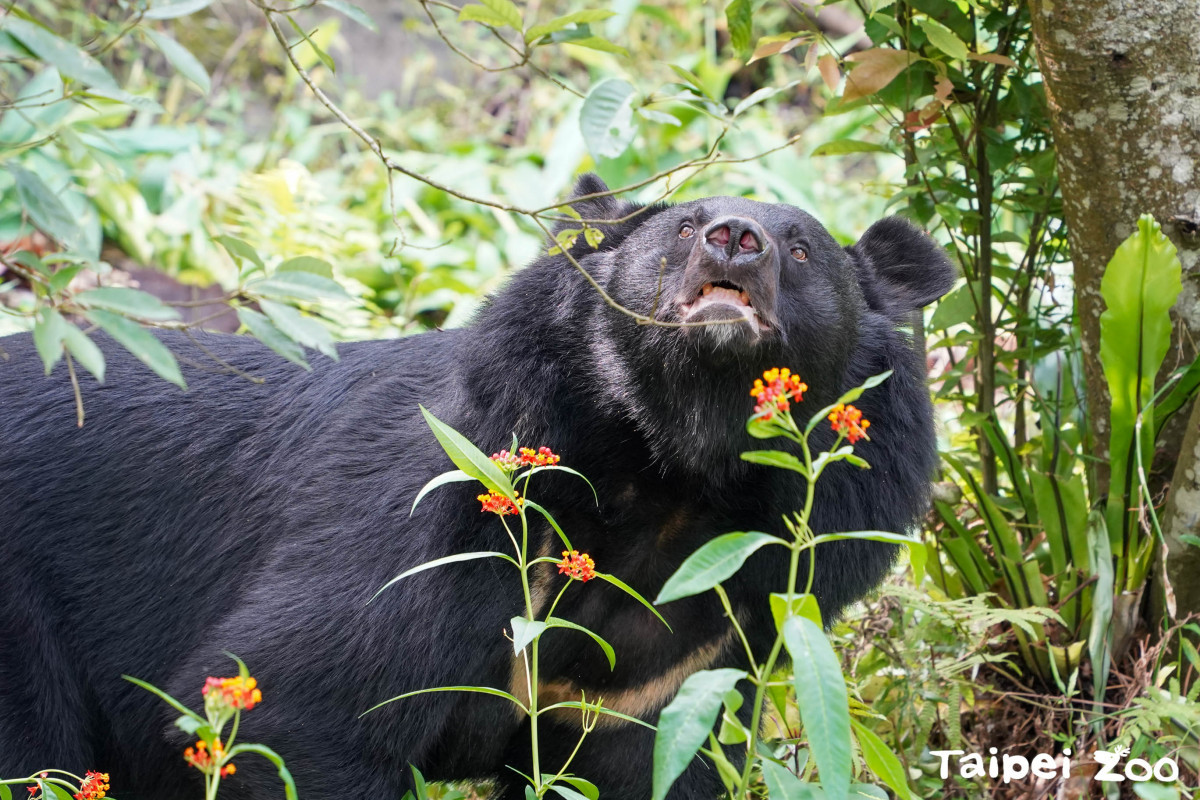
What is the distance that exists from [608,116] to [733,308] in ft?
1.86

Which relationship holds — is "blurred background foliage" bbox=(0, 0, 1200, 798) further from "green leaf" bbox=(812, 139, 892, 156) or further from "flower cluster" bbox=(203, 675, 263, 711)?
"flower cluster" bbox=(203, 675, 263, 711)

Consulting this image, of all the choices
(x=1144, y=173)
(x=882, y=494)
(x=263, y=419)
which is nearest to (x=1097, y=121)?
(x=1144, y=173)

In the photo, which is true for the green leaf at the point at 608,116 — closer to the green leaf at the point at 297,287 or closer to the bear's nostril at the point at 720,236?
the bear's nostril at the point at 720,236

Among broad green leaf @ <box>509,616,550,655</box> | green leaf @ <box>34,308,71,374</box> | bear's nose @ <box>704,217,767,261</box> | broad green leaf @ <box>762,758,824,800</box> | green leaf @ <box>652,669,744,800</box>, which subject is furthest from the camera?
bear's nose @ <box>704,217,767,261</box>

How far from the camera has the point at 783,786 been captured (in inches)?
74.8

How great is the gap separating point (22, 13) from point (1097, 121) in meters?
2.45

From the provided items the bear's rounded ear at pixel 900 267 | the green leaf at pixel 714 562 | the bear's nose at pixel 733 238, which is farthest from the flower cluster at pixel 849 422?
the bear's rounded ear at pixel 900 267

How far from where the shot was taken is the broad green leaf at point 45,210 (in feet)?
5.63

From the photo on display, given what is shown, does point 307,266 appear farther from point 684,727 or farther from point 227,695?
point 684,727

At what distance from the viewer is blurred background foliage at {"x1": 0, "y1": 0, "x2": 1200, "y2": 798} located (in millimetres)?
2170

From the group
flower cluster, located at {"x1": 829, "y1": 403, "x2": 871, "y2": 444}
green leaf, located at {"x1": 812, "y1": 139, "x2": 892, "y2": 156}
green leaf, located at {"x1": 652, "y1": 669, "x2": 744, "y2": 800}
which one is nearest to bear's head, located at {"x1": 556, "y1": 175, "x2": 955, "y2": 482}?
green leaf, located at {"x1": 812, "y1": 139, "x2": 892, "y2": 156}

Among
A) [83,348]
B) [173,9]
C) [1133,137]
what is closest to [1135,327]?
[1133,137]

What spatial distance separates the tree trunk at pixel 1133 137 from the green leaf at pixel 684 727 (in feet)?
6.07

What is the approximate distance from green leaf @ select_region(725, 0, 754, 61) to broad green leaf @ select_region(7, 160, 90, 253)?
6.74 ft
